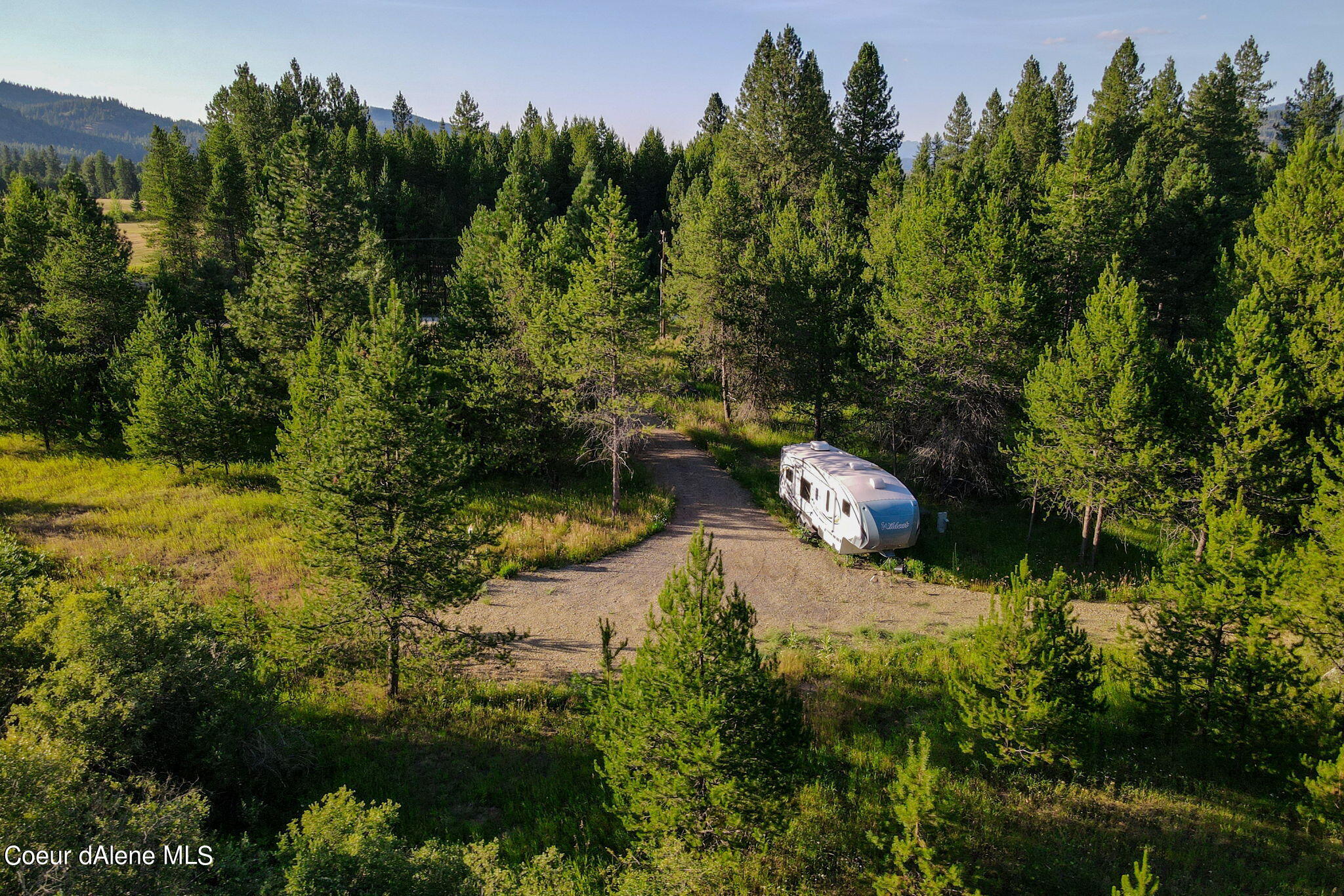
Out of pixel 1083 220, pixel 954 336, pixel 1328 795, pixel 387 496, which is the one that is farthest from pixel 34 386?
pixel 1083 220

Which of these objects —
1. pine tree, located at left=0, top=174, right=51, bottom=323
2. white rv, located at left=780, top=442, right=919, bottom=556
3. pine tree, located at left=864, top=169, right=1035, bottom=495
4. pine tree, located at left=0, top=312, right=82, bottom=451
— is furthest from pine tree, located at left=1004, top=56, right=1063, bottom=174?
pine tree, located at left=0, top=174, right=51, bottom=323

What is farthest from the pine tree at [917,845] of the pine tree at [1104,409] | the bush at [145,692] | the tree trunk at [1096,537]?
the tree trunk at [1096,537]

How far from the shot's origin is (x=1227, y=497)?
17.5 meters

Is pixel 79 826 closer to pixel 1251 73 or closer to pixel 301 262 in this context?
pixel 301 262

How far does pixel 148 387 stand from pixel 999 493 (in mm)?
32077

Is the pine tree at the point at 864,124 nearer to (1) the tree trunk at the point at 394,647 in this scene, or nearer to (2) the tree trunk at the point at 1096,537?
(2) the tree trunk at the point at 1096,537

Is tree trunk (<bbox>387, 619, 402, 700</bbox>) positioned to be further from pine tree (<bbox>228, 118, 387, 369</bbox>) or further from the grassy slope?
pine tree (<bbox>228, 118, 387, 369</bbox>)

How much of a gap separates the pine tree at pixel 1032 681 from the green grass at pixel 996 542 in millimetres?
8996

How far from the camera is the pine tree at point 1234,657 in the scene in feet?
36.9

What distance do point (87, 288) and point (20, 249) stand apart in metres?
8.88

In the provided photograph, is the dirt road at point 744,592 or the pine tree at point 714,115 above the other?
the pine tree at point 714,115

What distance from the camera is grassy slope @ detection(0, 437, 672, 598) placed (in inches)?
786

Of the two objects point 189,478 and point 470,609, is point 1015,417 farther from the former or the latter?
point 189,478

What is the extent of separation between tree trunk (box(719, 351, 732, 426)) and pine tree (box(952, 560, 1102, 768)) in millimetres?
22189
